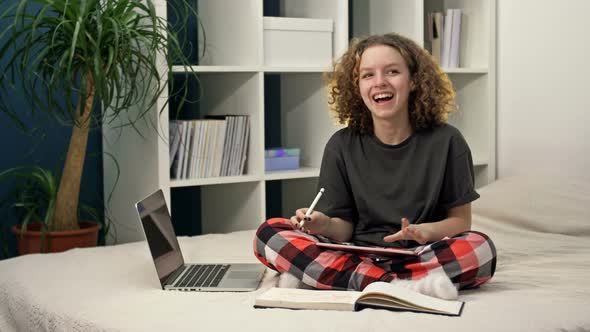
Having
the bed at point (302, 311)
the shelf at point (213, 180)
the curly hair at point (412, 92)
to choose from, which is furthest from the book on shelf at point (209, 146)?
the curly hair at point (412, 92)

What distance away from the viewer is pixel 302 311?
1.55 m

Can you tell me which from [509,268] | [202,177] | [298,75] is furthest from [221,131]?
[509,268]

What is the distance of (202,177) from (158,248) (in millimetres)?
805

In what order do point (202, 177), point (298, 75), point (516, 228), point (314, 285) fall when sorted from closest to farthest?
point (314, 285)
point (516, 228)
point (202, 177)
point (298, 75)

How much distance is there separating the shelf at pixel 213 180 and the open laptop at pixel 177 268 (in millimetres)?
523

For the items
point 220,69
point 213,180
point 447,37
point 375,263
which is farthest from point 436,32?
point 375,263

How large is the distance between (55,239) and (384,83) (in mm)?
1099

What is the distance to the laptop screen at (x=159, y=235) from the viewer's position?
1.84m

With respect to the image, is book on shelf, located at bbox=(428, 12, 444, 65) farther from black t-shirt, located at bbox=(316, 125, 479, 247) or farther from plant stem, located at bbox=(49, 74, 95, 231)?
plant stem, located at bbox=(49, 74, 95, 231)

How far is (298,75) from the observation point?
309cm

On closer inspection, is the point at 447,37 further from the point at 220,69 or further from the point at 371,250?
the point at 371,250

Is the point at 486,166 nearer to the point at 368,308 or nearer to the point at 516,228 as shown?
the point at 516,228

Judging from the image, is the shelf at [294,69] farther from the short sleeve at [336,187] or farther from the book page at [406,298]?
the book page at [406,298]

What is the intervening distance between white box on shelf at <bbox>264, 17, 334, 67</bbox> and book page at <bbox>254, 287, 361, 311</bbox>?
127 cm
